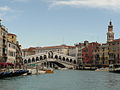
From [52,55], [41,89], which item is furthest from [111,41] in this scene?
[41,89]

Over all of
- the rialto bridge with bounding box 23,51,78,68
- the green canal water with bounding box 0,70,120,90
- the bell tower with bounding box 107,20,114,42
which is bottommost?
the green canal water with bounding box 0,70,120,90

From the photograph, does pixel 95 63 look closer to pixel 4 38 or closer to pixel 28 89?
pixel 4 38

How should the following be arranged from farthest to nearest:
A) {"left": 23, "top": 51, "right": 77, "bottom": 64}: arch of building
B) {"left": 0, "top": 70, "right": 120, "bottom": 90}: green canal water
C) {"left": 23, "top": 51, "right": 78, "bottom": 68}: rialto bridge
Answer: {"left": 23, "top": 51, "right": 77, "bottom": 64}: arch of building, {"left": 23, "top": 51, "right": 78, "bottom": 68}: rialto bridge, {"left": 0, "top": 70, "right": 120, "bottom": 90}: green canal water

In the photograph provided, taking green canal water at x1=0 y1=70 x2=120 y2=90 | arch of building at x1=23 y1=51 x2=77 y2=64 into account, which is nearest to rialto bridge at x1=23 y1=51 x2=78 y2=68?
arch of building at x1=23 y1=51 x2=77 y2=64

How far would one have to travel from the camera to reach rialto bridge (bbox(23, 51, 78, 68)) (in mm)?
82000

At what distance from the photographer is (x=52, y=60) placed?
269ft

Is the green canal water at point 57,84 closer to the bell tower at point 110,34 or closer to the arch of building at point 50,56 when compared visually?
the bell tower at point 110,34

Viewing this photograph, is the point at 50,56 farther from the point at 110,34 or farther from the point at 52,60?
the point at 110,34

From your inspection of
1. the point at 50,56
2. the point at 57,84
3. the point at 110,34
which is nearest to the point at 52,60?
the point at 50,56

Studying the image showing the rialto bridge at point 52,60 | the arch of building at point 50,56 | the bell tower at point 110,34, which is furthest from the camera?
the arch of building at point 50,56

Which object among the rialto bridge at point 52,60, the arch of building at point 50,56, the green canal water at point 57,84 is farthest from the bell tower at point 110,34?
the green canal water at point 57,84

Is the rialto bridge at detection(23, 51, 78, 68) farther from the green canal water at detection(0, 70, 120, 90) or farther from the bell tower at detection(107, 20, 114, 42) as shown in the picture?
the green canal water at detection(0, 70, 120, 90)

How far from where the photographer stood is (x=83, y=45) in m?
97.0

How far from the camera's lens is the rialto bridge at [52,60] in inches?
3228
